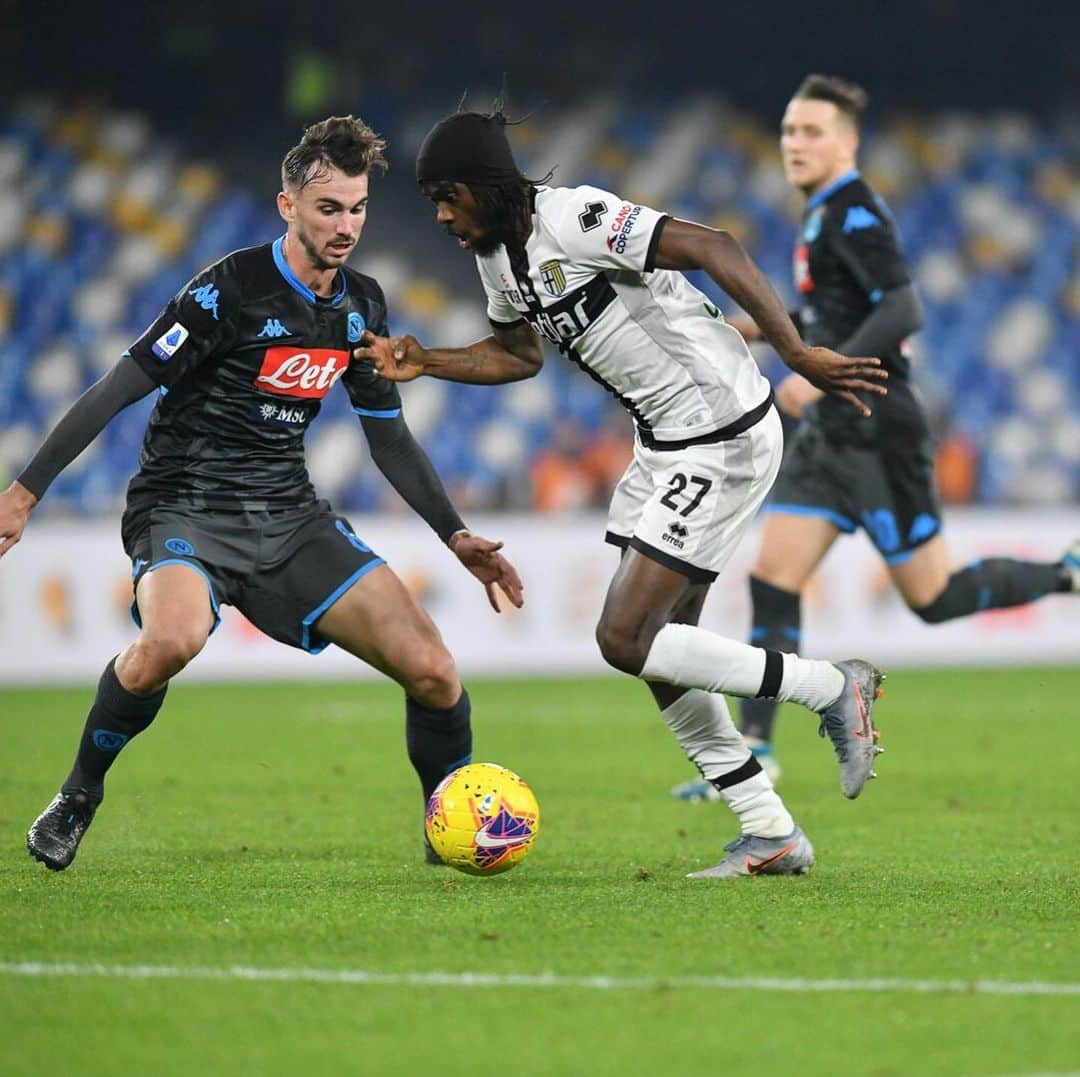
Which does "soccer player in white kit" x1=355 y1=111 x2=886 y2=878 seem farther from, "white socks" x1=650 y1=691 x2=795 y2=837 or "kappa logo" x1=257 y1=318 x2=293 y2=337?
"kappa logo" x1=257 y1=318 x2=293 y2=337

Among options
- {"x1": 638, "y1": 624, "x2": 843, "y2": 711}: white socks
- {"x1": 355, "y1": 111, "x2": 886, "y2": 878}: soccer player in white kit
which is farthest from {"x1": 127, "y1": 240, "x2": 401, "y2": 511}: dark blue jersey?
{"x1": 638, "y1": 624, "x2": 843, "y2": 711}: white socks

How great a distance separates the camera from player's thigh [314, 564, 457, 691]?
6.00m

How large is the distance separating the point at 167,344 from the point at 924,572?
4.01 m

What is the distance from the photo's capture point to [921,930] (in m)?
4.82

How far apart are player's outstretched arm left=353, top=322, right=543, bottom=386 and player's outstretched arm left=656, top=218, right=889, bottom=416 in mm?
743

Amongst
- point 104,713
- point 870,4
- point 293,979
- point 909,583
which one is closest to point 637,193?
point 870,4

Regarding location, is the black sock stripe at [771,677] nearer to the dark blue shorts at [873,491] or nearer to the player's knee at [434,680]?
the player's knee at [434,680]

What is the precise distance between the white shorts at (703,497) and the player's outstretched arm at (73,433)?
1578mm

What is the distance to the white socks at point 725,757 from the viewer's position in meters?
5.86

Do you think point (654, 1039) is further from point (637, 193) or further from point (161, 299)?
point (637, 193)

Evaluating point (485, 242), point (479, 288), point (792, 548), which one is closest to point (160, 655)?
point (485, 242)

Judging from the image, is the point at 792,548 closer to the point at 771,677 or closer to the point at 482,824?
the point at 771,677

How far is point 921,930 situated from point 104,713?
2.59m

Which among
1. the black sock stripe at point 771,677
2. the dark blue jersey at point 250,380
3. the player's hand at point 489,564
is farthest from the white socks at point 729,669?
the dark blue jersey at point 250,380
